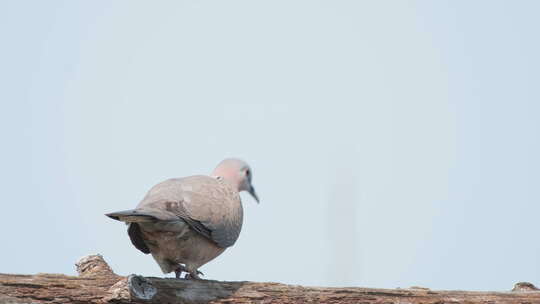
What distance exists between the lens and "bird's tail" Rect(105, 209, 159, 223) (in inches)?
212

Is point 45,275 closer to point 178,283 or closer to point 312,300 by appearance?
point 178,283

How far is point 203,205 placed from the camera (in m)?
6.58

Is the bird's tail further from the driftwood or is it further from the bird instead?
the driftwood

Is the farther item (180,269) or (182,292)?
(180,269)

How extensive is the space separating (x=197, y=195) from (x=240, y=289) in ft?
5.16

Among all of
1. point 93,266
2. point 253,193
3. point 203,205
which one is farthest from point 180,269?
point 253,193

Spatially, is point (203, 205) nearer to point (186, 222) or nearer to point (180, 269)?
point (186, 222)

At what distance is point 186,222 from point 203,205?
39 centimetres

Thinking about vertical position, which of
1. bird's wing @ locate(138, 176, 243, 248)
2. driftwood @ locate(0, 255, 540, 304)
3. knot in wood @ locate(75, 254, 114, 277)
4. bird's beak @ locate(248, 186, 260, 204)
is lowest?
driftwood @ locate(0, 255, 540, 304)

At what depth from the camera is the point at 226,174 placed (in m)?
8.05

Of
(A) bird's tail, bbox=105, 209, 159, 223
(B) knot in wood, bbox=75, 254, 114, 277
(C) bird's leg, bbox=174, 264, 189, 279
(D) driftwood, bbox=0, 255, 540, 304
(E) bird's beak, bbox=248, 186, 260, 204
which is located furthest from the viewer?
(E) bird's beak, bbox=248, 186, 260, 204

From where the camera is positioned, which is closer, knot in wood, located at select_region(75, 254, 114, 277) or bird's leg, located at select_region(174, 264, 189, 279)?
knot in wood, located at select_region(75, 254, 114, 277)

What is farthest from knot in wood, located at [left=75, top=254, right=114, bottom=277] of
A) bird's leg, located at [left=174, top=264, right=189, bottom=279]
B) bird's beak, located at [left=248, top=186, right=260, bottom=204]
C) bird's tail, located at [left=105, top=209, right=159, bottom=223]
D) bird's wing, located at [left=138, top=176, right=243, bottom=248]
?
bird's beak, located at [left=248, top=186, right=260, bottom=204]

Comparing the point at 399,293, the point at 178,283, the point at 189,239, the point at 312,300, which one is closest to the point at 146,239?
the point at 189,239
